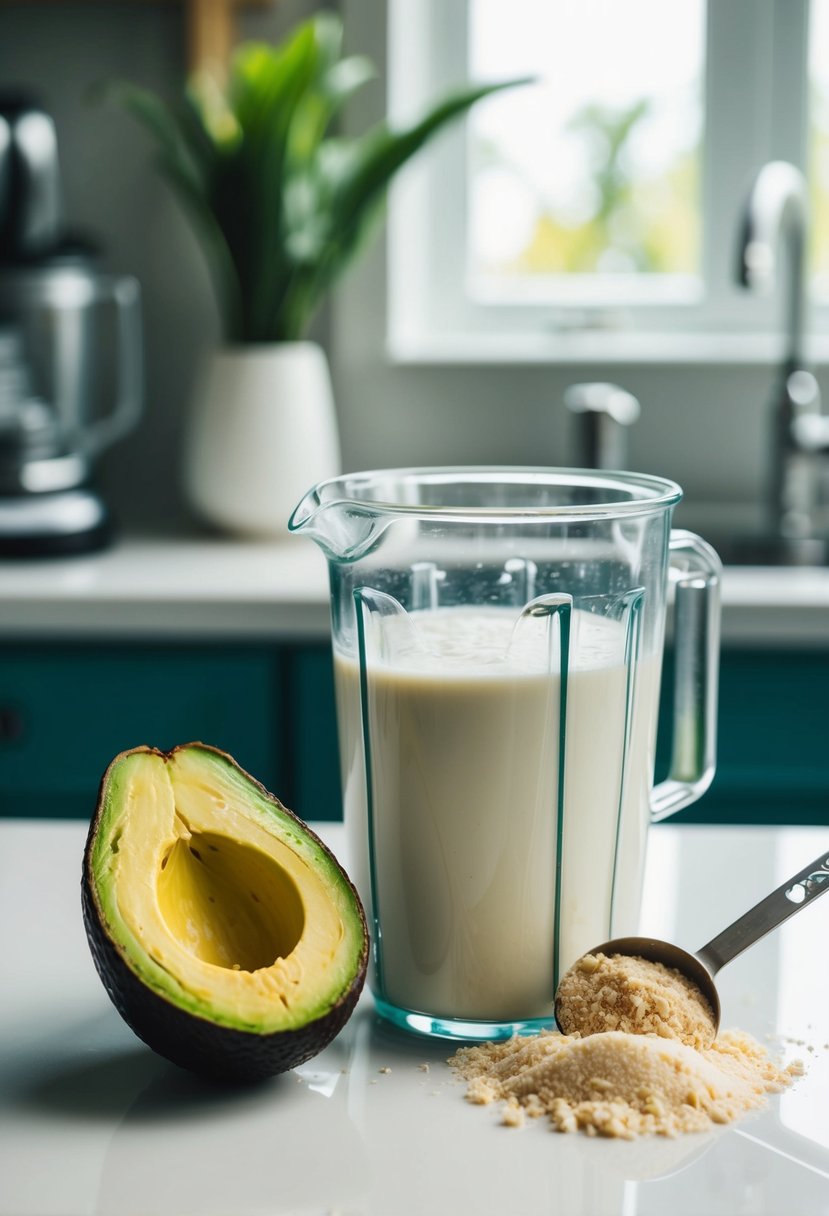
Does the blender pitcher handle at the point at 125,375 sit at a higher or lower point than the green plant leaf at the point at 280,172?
lower

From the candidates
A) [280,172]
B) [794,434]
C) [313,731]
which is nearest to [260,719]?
[313,731]

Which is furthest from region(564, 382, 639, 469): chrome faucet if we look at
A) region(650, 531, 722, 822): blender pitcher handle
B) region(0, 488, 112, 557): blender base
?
region(650, 531, 722, 822): blender pitcher handle

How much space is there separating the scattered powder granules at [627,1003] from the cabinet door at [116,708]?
941 mm

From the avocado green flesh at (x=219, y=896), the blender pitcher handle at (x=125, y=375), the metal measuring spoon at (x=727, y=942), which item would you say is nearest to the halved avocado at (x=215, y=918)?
the avocado green flesh at (x=219, y=896)

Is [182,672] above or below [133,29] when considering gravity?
below

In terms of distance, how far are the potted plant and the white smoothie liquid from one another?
1.20 m

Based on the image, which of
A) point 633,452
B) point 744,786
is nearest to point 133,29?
point 633,452

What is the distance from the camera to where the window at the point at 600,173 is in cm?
201

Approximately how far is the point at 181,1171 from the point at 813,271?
6.12 feet

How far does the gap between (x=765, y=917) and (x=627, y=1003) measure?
0.07 metres

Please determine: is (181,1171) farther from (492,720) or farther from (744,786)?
(744,786)

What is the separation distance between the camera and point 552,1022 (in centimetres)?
61

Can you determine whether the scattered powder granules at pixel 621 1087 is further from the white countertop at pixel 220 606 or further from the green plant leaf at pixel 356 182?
the green plant leaf at pixel 356 182

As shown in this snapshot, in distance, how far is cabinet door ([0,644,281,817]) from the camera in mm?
1506
